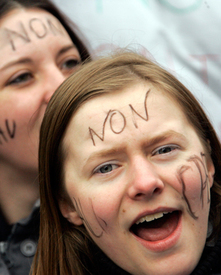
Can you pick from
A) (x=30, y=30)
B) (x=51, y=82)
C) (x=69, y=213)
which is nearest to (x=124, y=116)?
(x=69, y=213)

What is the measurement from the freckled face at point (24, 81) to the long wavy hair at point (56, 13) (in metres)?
0.07

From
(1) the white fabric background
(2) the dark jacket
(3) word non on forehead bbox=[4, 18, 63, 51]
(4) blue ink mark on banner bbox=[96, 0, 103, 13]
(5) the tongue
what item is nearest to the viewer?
(5) the tongue

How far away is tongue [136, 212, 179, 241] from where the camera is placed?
138 cm

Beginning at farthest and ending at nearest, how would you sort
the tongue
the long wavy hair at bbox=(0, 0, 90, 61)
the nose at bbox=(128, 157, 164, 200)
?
the long wavy hair at bbox=(0, 0, 90, 61), the tongue, the nose at bbox=(128, 157, 164, 200)

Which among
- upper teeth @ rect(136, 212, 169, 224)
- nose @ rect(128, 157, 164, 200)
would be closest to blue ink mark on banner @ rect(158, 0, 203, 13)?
nose @ rect(128, 157, 164, 200)

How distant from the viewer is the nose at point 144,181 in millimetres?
1277

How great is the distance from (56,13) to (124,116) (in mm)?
1115

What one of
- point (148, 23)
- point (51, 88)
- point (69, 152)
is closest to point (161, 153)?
point (69, 152)

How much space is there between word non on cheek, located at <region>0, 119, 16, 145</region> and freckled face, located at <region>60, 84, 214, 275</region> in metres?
0.57

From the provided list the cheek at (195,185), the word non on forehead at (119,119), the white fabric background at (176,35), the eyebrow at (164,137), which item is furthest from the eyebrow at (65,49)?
the cheek at (195,185)

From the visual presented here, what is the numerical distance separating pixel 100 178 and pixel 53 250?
17.5 inches

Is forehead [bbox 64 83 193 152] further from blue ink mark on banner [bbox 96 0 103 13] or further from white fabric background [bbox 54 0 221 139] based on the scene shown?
blue ink mark on banner [bbox 96 0 103 13]

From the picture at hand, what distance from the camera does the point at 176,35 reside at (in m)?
2.44

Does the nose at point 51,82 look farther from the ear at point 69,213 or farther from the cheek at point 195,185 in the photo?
the cheek at point 195,185
